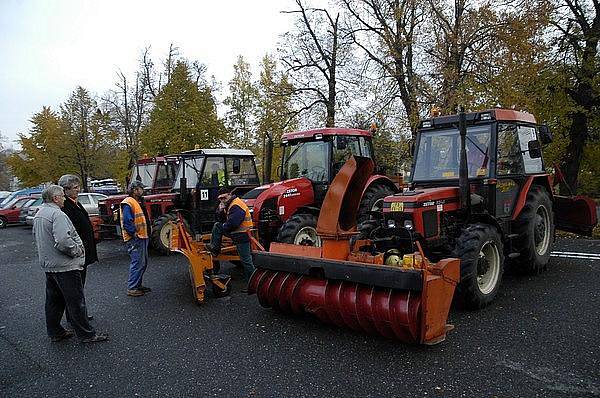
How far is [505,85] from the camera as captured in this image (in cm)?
1079

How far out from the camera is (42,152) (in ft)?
84.8

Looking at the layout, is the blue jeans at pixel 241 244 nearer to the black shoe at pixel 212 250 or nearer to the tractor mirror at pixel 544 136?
the black shoe at pixel 212 250

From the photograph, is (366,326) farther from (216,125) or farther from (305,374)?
(216,125)

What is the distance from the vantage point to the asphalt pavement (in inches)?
151

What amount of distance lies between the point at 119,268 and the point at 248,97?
1512cm

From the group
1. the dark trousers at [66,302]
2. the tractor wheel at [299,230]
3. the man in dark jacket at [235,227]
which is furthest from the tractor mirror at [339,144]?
the dark trousers at [66,302]

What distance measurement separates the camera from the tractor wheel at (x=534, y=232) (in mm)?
6676

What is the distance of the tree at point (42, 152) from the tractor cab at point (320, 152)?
813 inches

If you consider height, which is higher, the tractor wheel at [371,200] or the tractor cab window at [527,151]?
the tractor cab window at [527,151]

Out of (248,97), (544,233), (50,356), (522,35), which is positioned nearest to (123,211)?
(50,356)

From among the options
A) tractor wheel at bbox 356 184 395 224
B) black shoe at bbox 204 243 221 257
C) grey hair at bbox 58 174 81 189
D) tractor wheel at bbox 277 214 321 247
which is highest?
grey hair at bbox 58 174 81 189

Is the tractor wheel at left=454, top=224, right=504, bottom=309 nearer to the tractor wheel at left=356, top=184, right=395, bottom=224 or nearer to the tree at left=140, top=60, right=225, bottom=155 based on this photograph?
the tractor wheel at left=356, top=184, right=395, bottom=224

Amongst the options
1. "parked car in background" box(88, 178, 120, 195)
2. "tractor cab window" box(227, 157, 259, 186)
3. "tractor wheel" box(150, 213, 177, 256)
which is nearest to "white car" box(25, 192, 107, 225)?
"tractor wheel" box(150, 213, 177, 256)

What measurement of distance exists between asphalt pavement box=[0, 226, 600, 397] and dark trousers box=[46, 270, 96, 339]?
0.59ft
